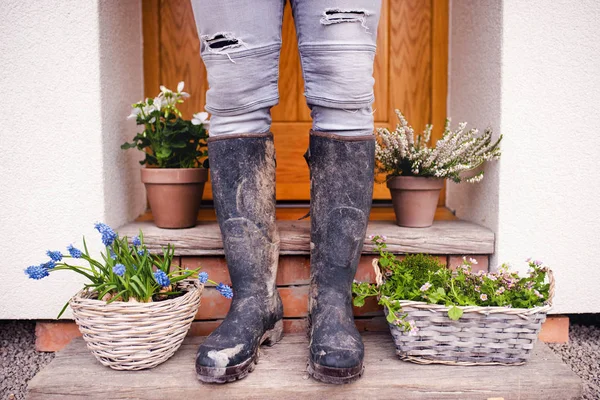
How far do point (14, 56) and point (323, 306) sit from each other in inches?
44.7

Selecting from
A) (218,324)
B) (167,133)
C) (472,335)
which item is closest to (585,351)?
(472,335)

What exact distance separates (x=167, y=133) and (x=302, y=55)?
0.57 m

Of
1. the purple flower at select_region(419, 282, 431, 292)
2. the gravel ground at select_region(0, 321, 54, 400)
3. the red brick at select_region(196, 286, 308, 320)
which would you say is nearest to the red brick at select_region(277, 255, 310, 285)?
the red brick at select_region(196, 286, 308, 320)

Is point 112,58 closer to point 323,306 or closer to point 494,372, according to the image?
point 323,306

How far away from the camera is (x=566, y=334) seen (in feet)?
5.02

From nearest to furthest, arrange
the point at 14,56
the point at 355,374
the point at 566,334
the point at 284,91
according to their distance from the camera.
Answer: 1. the point at 355,374
2. the point at 14,56
3. the point at 566,334
4. the point at 284,91

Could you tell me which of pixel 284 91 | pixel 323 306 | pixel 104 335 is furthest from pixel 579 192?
pixel 104 335

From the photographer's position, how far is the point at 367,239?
1.42m

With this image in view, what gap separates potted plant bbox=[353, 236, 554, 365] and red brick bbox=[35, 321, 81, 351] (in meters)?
0.96

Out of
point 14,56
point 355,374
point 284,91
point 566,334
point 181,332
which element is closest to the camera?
point 355,374

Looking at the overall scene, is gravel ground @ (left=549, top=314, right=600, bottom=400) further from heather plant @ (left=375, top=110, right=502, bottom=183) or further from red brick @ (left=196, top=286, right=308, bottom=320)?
red brick @ (left=196, top=286, right=308, bottom=320)

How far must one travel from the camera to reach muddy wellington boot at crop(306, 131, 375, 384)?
117cm

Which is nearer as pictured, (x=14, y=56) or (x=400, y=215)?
(x=14, y=56)

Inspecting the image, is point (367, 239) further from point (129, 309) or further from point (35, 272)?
point (35, 272)
